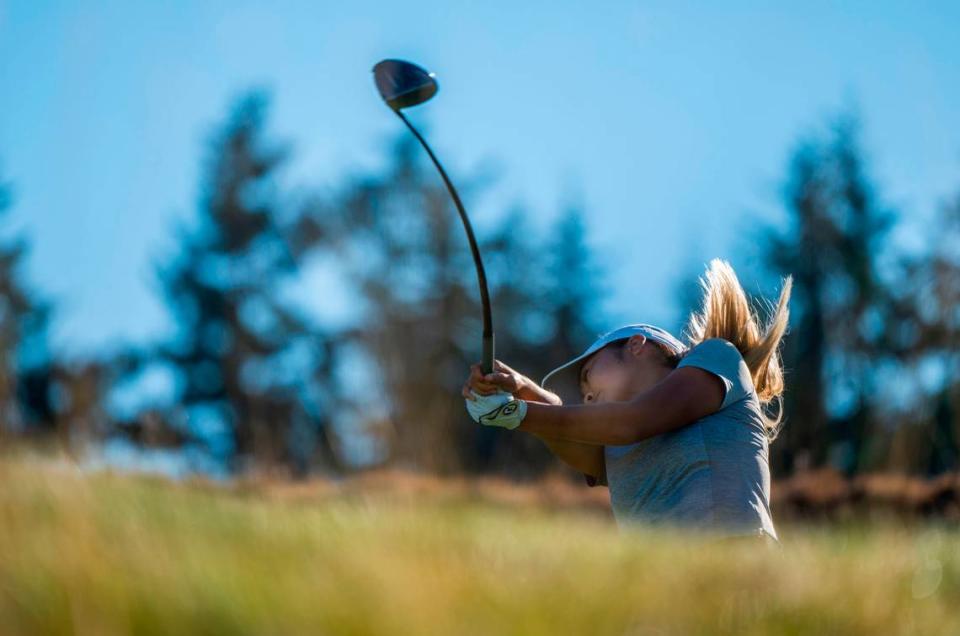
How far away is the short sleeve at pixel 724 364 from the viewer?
4421 millimetres

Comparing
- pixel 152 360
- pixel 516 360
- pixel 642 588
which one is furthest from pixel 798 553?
pixel 152 360

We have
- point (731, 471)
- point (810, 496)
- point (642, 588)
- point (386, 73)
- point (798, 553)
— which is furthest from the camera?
point (810, 496)

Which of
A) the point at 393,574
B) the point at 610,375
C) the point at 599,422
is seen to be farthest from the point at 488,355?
the point at 393,574

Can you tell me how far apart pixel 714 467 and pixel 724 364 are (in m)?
0.42

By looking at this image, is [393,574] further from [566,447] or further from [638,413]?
[566,447]

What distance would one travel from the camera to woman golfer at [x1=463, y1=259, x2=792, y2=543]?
430 cm

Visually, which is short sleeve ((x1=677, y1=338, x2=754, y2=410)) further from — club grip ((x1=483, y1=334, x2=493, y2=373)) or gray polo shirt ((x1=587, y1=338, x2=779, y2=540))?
club grip ((x1=483, y1=334, x2=493, y2=373))

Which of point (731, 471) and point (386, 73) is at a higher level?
point (386, 73)

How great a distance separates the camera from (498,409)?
455cm

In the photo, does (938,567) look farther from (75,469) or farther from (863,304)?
(863,304)

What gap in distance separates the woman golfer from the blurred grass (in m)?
0.85

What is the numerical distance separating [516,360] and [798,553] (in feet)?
98.4

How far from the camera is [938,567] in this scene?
3299 millimetres

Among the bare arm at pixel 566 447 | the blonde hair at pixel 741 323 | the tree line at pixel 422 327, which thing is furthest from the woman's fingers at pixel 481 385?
the tree line at pixel 422 327
